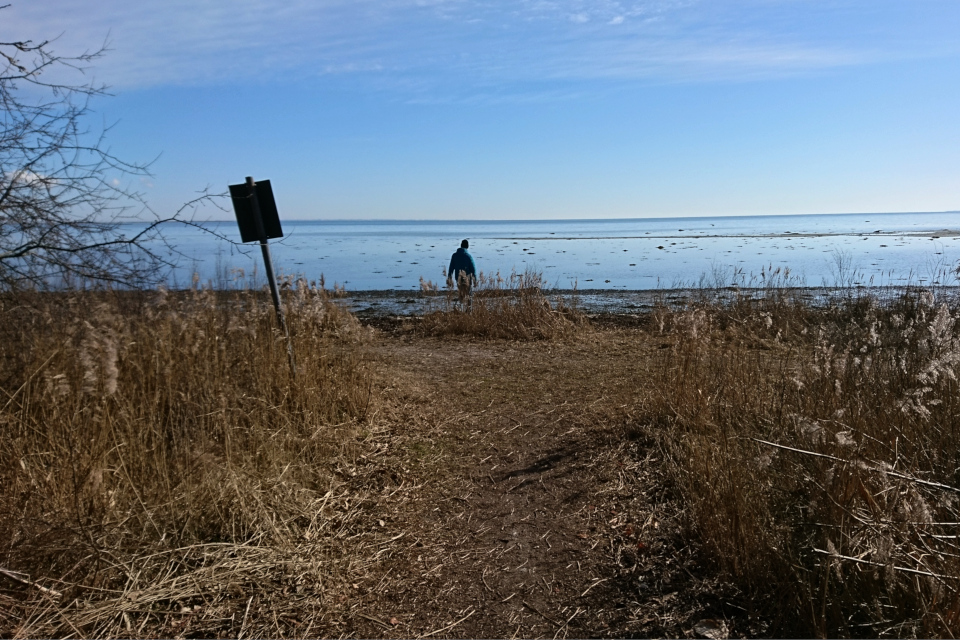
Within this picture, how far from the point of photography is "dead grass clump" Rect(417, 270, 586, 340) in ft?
41.1

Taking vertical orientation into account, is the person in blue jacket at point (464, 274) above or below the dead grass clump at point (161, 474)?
above

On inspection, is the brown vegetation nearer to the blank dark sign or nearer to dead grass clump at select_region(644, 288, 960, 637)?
dead grass clump at select_region(644, 288, 960, 637)

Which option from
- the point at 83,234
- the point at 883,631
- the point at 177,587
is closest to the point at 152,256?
the point at 83,234

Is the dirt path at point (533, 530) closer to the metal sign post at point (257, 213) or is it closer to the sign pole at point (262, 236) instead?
the sign pole at point (262, 236)

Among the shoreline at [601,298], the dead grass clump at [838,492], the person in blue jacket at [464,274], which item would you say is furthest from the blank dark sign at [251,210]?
the shoreline at [601,298]

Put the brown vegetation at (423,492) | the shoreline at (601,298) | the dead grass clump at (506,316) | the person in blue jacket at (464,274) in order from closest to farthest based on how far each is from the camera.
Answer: the brown vegetation at (423,492), the dead grass clump at (506,316), the person in blue jacket at (464,274), the shoreline at (601,298)

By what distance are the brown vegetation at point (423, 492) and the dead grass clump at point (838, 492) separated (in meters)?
0.02

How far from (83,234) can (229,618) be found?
351 centimetres

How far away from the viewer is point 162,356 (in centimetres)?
533

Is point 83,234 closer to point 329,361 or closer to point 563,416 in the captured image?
point 329,361

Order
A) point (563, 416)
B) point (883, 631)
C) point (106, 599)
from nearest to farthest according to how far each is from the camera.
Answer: point (883, 631)
point (106, 599)
point (563, 416)

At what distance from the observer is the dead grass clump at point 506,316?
12531mm

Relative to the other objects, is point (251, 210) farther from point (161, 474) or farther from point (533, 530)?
point (533, 530)

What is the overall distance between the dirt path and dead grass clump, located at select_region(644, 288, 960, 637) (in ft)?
0.99
